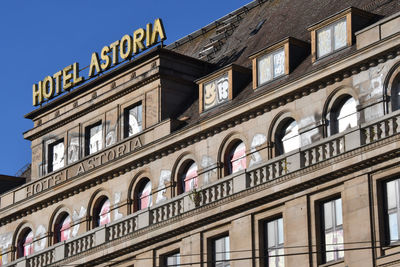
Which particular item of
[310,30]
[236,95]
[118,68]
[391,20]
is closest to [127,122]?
[118,68]

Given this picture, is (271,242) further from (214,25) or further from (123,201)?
(214,25)

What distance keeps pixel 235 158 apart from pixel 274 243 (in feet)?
18.3

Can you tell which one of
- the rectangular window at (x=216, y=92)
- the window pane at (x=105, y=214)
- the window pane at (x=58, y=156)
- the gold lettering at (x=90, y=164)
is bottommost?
the window pane at (x=105, y=214)

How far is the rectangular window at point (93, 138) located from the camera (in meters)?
79.4

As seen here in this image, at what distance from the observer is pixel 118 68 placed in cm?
7875

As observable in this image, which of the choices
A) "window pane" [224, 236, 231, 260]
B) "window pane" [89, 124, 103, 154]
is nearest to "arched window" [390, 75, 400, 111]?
"window pane" [224, 236, 231, 260]

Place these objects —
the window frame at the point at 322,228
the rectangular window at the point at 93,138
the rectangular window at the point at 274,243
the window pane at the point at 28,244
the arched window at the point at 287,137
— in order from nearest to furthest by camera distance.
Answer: the window frame at the point at 322,228 < the rectangular window at the point at 274,243 < the arched window at the point at 287,137 < the rectangular window at the point at 93,138 < the window pane at the point at 28,244

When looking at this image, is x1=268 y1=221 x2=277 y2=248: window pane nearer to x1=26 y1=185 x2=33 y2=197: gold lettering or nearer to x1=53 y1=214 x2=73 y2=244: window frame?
x1=53 y1=214 x2=73 y2=244: window frame

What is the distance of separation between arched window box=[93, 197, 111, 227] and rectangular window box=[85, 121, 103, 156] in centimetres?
290

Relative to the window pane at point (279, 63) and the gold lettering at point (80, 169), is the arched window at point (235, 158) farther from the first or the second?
the gold lettering at point (80, 169)

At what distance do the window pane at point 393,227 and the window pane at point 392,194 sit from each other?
15.6 inches

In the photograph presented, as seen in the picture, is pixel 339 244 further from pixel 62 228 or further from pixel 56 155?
pixel 56 155

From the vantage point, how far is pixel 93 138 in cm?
7994

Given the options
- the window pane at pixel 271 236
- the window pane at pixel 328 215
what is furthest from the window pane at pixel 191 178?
the window pane at pixel 328 215
